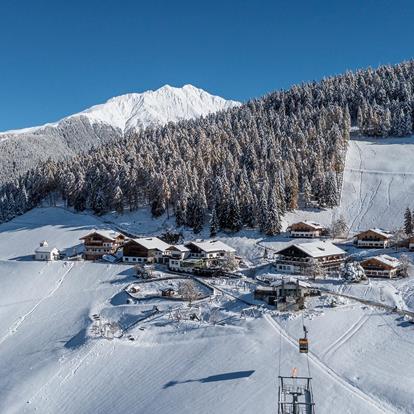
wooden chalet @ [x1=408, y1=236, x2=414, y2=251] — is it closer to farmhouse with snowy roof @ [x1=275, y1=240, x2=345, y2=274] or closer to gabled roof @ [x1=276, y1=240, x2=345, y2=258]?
gabled roof @ [x1=276, y1=240, x2=345, y2=258]

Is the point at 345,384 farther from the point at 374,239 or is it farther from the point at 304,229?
the point at 304,229

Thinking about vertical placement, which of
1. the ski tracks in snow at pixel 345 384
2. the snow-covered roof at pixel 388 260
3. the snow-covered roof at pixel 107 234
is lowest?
the ski tracks in snow at pixel 345 384

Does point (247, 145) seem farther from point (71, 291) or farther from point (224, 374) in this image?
point (224, 374)

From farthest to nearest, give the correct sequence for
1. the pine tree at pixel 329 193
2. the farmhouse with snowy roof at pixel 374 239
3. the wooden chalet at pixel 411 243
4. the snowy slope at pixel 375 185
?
the pine tree at pixel 329 193 → the snowy slope at pixel 375 185 → the farmhouse with snowy roof at pixel 374 239 → the wooden chalet at pixel 411 243

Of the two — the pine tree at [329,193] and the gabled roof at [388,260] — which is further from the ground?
the pine tree at [329,193]

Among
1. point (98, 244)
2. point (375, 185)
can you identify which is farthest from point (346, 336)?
point (375, 185)

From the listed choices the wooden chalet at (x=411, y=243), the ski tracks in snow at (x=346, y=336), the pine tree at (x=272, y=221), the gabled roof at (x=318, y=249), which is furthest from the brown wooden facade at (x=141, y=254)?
the wooden chalet at (x=411, y=243)

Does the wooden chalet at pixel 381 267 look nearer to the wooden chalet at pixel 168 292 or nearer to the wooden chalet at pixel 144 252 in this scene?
the wooden chalet at pixel 168 292
